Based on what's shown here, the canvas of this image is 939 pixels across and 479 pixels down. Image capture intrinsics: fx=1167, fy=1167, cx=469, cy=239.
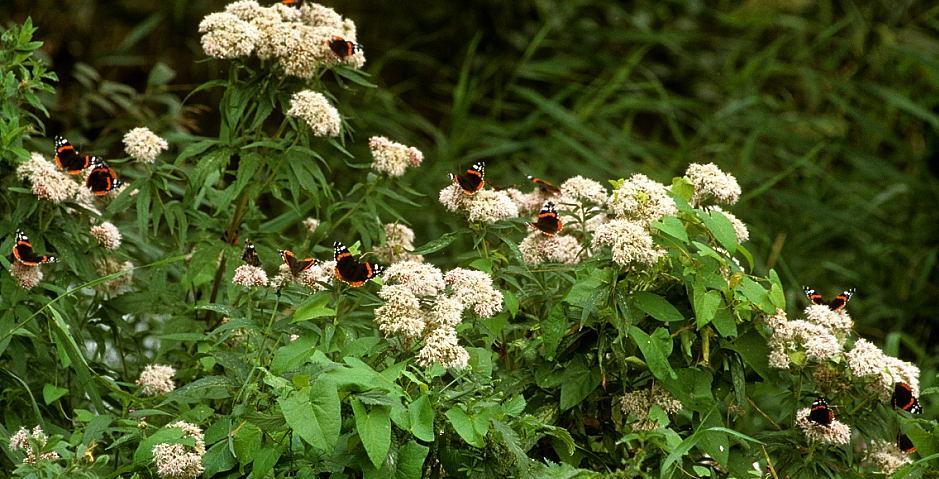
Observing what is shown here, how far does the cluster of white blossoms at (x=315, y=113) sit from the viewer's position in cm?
242

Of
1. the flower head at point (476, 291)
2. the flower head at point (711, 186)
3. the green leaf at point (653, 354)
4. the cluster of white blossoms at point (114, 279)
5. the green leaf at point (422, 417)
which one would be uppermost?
the flower head at point (711, 186)

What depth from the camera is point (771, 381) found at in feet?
7.07

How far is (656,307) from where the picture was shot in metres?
2.05

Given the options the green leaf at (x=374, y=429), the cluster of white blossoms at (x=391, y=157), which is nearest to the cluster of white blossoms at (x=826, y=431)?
the green leaf at (x=374, y=429)

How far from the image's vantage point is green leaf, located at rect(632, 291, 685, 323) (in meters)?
2.03

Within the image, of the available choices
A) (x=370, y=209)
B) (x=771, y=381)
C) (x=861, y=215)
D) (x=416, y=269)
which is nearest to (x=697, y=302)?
(x=771, y=381)

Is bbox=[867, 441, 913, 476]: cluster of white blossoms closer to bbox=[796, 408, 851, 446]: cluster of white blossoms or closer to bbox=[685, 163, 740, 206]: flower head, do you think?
bbox=[796, 408, 851, 446]: cluster of white blossoms

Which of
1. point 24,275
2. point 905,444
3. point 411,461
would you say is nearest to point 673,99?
point 905,444

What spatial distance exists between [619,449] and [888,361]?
0.51m

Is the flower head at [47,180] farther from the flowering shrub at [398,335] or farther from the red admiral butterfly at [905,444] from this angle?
the red admiral butterfly at [905,444]

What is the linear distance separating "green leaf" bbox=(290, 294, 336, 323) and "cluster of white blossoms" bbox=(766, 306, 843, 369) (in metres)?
0.79

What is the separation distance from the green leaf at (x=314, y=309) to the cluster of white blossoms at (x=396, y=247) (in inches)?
19.8

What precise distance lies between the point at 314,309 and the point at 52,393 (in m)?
0.66

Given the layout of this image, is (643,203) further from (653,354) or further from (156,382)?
(156,382)
